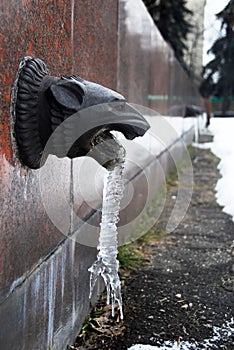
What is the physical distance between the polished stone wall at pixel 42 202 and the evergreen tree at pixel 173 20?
18393 millimetres

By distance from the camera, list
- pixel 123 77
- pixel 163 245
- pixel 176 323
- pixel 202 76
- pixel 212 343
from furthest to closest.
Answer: pixel 202 76
pixel 163 245
pixel 123 77
pixel 176 323
pixel 212 343

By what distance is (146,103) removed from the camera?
550 centimetres

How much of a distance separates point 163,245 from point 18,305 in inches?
107

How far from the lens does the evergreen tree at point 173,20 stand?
71.1 ft

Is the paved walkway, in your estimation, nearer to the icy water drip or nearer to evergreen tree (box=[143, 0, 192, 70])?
the icy water drip

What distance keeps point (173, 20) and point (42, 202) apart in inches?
913

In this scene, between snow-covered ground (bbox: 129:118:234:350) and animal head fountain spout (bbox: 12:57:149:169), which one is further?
snow-covered ground (bbox: 129:118:234:350)

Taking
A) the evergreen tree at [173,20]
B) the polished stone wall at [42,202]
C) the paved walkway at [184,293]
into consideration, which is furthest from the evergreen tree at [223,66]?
the polished stone wall at [42,202]

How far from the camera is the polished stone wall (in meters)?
1.70

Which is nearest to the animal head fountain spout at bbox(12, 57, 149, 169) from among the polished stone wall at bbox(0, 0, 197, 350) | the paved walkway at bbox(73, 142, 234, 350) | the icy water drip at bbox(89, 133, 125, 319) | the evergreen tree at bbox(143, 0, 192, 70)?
the polished stone wall at bbox(0, 0, 197, 350)

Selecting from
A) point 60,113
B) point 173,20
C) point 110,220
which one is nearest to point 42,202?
point 110,220

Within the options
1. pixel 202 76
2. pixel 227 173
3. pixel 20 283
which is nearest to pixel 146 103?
pixel 227 173

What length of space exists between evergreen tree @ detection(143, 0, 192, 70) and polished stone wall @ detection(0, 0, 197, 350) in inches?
724

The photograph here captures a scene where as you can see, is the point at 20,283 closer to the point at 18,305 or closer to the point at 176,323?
the point at 18,305
